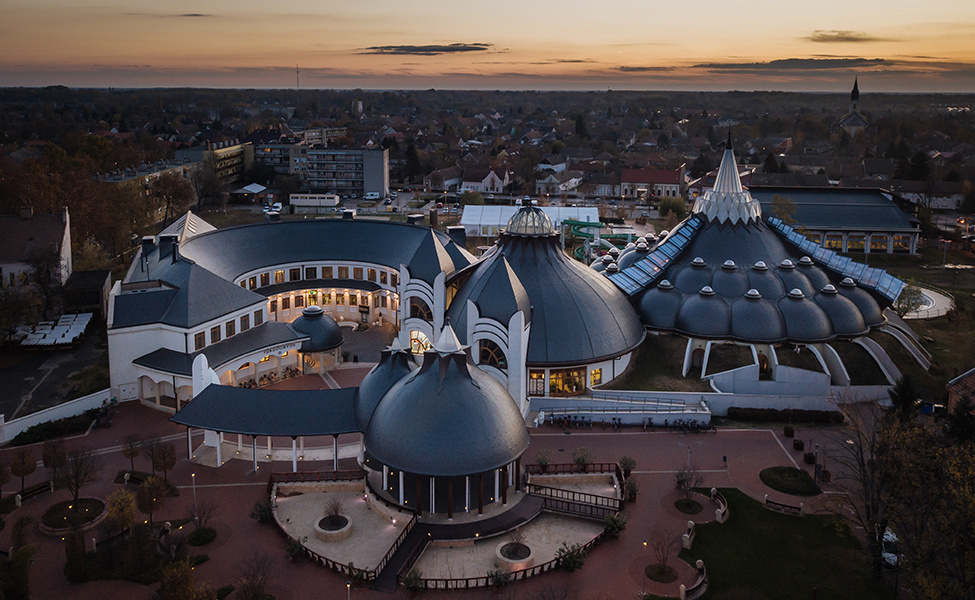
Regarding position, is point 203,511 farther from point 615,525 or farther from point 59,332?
point 59,332

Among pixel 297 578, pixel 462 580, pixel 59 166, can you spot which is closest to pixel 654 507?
pixel 462 580

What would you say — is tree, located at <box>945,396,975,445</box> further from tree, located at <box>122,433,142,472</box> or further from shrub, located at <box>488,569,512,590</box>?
tree, located at <box>122,433,142,472</box>

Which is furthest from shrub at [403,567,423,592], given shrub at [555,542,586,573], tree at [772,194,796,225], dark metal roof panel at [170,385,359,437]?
tree at [772,194,796,225]

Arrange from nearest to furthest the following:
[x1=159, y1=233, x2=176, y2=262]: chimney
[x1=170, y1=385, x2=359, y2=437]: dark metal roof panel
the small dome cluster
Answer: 1. [x1=170, y1=385, x2=359, y2=437]: dark metal roof panel
2. the small dome cluster
3. [x1=159, y1=233, x2=176, y2=262]: chimney

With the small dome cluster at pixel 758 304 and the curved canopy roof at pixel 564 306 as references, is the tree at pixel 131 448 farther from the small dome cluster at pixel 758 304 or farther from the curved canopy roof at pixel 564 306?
the small dome cluster at pixel 758 304

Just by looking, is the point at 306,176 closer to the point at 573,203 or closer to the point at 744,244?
the point at 573,203

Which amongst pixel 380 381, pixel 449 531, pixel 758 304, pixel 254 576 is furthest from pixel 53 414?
pixel 758 304
